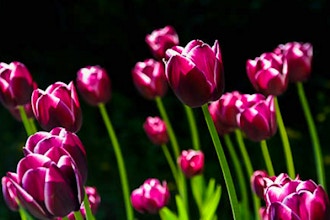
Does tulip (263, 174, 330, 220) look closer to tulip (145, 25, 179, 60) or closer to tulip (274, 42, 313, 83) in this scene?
tulip (274, 42, 313, 83)

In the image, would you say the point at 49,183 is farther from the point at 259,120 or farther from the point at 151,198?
the point at 151,198

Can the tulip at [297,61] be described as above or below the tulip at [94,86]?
below

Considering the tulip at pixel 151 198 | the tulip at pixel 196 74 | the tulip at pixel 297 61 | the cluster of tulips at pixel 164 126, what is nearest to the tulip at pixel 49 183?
the cluster of tulips at pixel 164 126

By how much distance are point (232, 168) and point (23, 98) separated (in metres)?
2.10

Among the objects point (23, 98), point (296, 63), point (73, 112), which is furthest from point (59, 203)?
point (296, 63)

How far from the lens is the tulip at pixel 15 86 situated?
5.49ft

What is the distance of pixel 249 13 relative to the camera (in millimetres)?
3939

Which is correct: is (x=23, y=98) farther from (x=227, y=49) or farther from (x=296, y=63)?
(x=227, y=49)

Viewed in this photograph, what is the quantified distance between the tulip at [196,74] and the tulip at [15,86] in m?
0.52

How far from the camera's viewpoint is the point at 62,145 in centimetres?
115

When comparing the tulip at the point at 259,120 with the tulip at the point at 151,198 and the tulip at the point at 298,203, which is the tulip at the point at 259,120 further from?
the tulip at the point at 298,203

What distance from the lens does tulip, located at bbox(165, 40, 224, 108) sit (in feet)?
4.02

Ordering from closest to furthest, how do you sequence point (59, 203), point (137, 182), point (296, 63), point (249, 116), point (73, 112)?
1. point (59, 203)
2. point (73, 112)
3. point (249, 116)
4. point (296, 63)
5. point (137, 182)

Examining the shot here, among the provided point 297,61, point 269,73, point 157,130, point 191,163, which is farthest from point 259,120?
point 157,130
